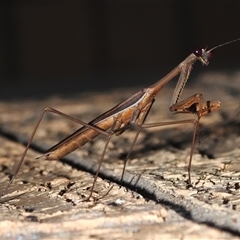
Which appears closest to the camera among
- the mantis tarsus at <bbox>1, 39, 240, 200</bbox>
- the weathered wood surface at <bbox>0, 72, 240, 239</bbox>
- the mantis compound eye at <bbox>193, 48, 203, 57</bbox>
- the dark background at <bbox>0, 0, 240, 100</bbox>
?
the weathered wood surface at <bbox>0, 72, 240, 239</bbox>

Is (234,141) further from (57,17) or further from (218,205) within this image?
(57,17)

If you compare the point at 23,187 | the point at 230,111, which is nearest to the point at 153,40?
the point at 230,111

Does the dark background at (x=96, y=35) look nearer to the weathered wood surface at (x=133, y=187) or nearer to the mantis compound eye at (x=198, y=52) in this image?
the weathered wood surface at (x=133, y=187)

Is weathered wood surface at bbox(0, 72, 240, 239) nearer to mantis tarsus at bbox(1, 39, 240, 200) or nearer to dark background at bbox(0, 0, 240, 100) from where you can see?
mantis tarsus at bbox(1, 39, 240, 200)

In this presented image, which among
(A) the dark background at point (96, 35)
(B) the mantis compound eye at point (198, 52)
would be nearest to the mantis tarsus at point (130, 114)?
Answer: (B) the mantis compound eye at point (198, 52)

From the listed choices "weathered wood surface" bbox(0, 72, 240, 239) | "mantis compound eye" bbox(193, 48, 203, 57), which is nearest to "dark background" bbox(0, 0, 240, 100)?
"weathered wood surface" bbox(0, 72, 240, 239)

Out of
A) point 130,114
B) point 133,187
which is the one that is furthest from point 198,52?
point 133,187
